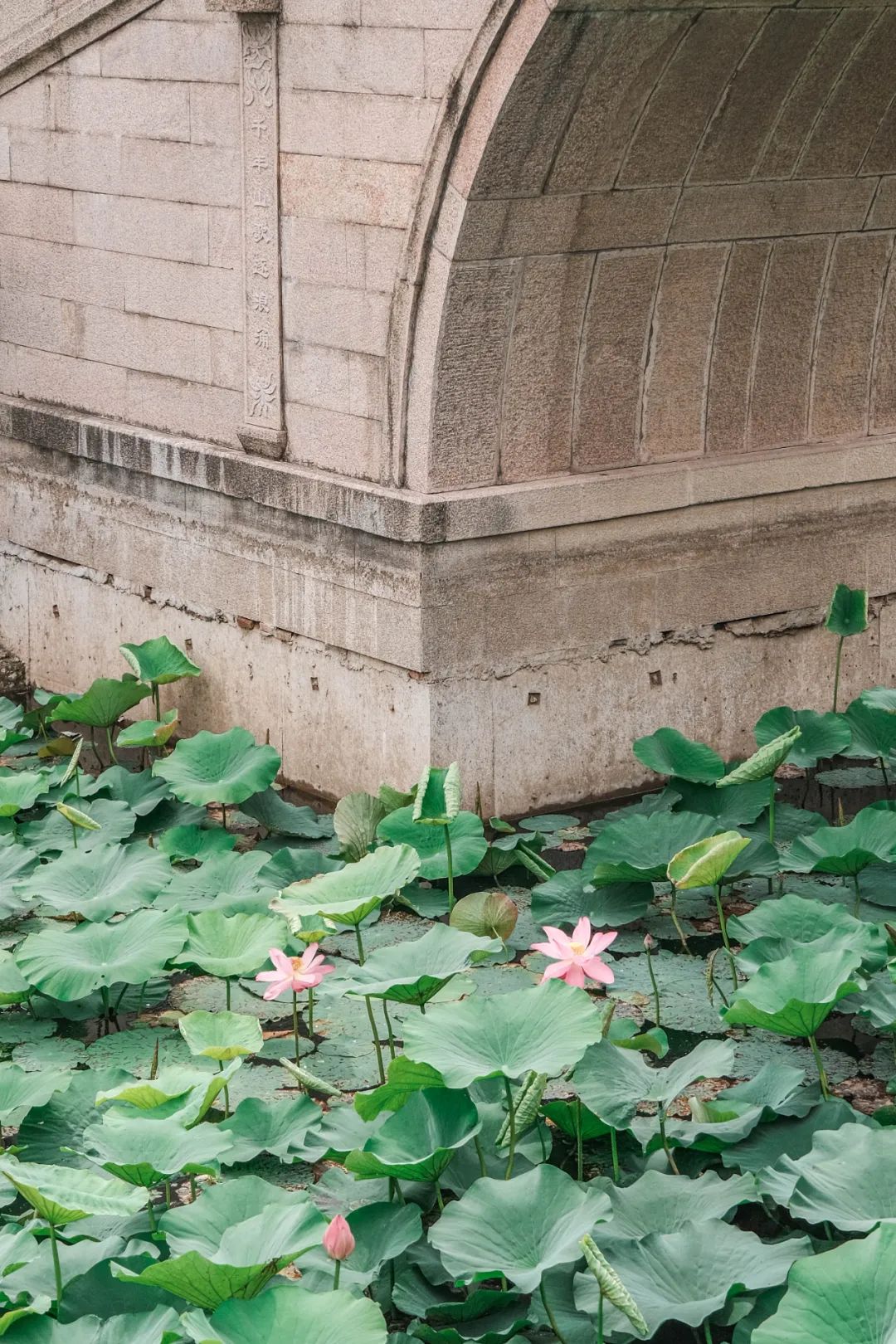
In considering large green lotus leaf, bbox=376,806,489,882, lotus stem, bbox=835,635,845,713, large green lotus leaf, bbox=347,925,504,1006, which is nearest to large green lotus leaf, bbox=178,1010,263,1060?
large green lotus leaf, bbox=347,925,504,1006

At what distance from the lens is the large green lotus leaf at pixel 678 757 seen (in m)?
6.44

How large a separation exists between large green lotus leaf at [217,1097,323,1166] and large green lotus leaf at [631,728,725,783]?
7.90ft

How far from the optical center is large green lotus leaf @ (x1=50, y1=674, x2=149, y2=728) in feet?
24.1

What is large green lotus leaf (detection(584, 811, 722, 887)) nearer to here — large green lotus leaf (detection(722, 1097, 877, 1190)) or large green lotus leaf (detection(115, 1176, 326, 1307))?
large green lotus leaf (detection(722, 1097, 877, 1190))

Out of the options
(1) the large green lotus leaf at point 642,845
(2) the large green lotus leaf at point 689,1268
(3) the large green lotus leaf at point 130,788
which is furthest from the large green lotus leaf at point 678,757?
(2) the large green lotus leaf at point 689,1268

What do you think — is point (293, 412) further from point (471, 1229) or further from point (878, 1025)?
point (471, 1229)

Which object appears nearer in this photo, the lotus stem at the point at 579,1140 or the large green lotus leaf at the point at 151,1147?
the large green lotus leaf at the point at 151,1147

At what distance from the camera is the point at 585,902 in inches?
228

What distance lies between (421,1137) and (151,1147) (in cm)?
57

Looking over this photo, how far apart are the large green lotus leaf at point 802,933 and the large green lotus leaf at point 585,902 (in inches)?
20.9

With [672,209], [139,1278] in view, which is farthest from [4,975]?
[672,209]

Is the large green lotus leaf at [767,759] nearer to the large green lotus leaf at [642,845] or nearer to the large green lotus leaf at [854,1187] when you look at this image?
the large green lotus leaf at [642,845]

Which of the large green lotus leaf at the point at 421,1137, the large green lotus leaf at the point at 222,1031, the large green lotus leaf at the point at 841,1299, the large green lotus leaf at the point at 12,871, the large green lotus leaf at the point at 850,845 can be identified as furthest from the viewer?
the large green lotus leaf at the point at 12,871

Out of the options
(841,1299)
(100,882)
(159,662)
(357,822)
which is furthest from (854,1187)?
(159,662)
